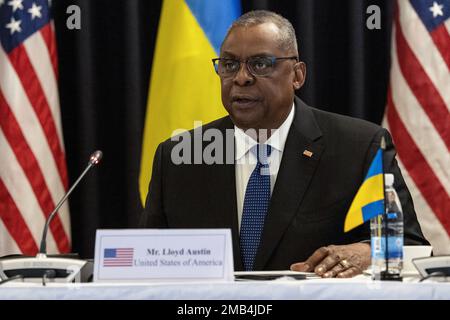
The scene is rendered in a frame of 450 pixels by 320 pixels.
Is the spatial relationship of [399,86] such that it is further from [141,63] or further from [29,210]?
[29,210]

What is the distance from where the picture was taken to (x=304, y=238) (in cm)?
295

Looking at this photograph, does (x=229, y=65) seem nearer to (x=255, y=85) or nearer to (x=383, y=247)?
(x=255, y=85)

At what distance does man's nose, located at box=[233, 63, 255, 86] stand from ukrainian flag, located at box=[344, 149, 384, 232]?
105 cm

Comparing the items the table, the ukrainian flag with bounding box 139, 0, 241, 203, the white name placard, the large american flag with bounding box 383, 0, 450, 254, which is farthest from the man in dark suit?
the table

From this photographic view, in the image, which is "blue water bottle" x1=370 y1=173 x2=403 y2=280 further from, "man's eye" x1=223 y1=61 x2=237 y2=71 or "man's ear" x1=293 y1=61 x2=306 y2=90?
Result: "man's ear" x1=293 y1=61 x2=306 y2=90

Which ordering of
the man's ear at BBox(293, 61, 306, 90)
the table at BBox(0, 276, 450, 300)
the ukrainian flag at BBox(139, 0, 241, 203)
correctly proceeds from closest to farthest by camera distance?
the table at BBox(0, 276, 450, 300) → the man's ear at BBox(293, 61, 306, 90) → the ukrainian flag at BBox(139, 0, 241, 203)

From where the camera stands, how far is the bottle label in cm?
215

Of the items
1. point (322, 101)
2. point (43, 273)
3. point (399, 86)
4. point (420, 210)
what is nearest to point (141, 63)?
point (322, 101)

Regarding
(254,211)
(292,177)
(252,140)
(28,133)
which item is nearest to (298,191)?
(292,177)

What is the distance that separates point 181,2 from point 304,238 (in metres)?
1.75

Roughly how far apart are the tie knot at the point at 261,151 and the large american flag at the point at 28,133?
1.40 meters

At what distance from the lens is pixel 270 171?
121 inches

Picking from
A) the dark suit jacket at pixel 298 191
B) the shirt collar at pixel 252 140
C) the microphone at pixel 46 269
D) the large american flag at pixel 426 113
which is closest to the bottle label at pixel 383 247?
the dark suit jacket at pixel 298 191
